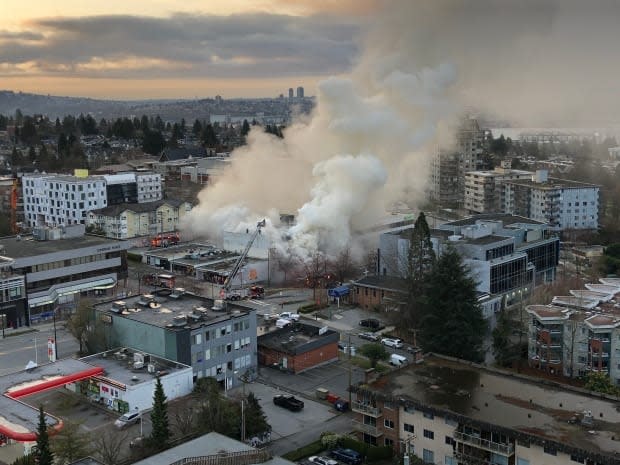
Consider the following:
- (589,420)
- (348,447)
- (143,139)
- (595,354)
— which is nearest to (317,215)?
(595,354)

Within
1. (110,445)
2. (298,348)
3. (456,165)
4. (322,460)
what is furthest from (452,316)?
(456,165)

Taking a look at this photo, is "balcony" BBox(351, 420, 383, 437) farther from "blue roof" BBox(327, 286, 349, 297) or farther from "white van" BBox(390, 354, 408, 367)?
"blue roof" BBox(327, 286, 349, 297)

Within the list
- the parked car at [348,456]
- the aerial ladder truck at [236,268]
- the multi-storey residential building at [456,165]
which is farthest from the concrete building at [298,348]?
the multi-storey residential building at [456,165]

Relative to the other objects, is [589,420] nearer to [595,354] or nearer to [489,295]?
[595,354]

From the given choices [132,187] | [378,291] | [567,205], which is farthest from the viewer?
[132,187]

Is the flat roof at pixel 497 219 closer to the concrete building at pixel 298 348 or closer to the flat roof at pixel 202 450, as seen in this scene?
the concrete building at pixel 298 348

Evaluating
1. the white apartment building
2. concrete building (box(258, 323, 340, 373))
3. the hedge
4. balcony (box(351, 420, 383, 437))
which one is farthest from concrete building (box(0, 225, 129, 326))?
balcony (box(351, 420, 383, 437))

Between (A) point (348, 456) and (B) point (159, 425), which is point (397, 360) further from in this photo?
(B) point (159, 425)
